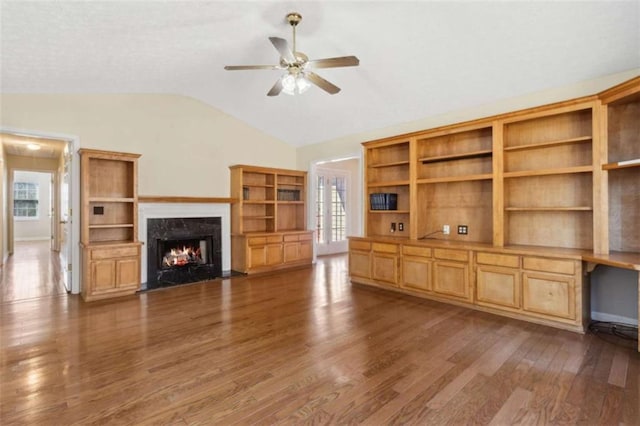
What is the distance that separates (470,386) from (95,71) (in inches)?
208

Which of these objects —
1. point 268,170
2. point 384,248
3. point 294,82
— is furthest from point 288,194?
point 294,82

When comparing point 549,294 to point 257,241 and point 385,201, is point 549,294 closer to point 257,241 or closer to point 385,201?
point 385,201

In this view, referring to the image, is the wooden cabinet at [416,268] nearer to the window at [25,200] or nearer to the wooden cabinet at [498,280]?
the wooden cabinet at [498,280]

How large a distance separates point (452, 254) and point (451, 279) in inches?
12.8

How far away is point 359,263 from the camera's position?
532 centimetres

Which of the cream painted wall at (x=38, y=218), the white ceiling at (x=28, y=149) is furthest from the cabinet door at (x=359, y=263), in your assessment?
the cream painted wall at (x=38, y=218)

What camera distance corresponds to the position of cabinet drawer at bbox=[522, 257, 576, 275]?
10.6 feet

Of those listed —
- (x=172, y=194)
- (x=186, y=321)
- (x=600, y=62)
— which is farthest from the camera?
(x=172, y=194)

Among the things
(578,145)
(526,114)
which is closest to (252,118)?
(526,114)

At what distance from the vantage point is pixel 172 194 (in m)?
5.69

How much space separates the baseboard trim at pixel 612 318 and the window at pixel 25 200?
Answer: 54.1 ft

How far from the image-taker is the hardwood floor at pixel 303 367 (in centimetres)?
199

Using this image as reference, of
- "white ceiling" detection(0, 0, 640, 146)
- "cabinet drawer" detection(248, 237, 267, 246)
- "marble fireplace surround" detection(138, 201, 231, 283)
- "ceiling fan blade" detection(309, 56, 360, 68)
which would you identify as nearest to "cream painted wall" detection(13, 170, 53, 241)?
"marble fireplace surround" detection(138, 201, 231, 283)

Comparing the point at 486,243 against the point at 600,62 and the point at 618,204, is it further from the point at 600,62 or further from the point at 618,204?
the point at 600,62
